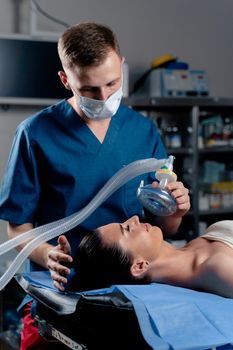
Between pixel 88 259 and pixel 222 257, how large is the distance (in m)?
0.36

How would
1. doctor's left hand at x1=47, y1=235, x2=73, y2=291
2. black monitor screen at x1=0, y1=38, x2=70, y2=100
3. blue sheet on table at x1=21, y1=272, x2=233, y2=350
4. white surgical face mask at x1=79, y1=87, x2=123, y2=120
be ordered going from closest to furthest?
blue sheet on table at x1=21, y1=272, x2=233, y2=350, doctor's left hand at x1=47, y1=235, x2=73, y2=291, white surgical face mask at x1=79, y1=87, x2=123, y2=120, black monitor screen at x1=0, y1=38, x2=70, y2=100

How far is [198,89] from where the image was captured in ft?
12.5

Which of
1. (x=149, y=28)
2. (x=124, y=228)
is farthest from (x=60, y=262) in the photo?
(x=149, y=28)

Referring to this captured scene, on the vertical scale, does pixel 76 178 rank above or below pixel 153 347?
above

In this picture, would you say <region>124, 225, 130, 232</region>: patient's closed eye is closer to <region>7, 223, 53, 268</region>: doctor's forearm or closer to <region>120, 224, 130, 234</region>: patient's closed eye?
<region>120, 224, 130, 234</region>: patient's closed eye

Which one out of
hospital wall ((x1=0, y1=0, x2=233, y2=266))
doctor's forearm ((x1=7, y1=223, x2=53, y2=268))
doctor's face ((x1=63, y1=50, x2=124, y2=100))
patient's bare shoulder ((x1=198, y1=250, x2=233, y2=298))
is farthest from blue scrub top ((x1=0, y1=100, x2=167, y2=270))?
hospital wall ((x1=0, y1=0, x2=233, y2=266))

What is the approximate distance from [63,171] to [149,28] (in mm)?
2499

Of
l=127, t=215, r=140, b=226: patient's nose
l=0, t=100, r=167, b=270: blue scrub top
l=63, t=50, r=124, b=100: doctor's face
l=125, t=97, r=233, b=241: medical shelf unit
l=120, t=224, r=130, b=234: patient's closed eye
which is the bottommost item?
l=125, t=97, r=233, b=241: medical shelf unit

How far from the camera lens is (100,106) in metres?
1.67

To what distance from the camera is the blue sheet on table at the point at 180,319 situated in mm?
1242

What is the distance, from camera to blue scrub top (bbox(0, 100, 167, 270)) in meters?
1.70

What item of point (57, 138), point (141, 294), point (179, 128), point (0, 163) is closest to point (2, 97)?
point (0, 163)

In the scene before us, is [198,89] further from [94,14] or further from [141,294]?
[141,294]

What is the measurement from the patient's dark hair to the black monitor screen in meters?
2.06
